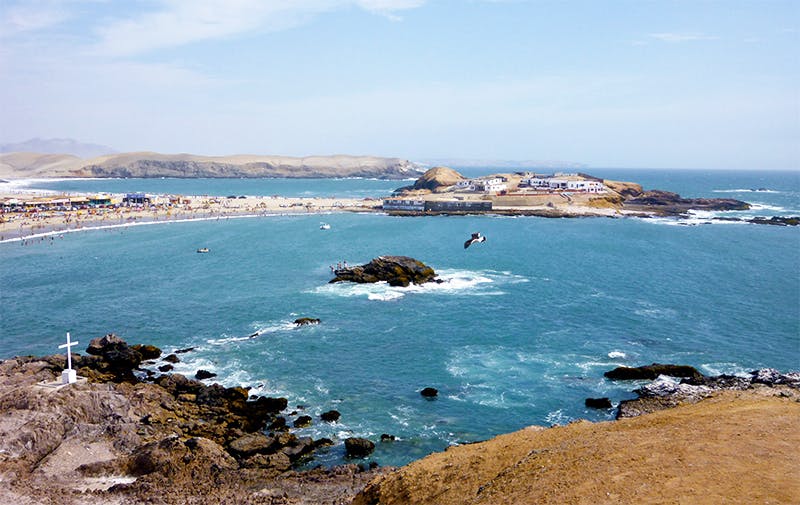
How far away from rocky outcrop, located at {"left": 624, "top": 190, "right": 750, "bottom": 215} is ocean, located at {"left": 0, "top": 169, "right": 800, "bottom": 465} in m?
38.5

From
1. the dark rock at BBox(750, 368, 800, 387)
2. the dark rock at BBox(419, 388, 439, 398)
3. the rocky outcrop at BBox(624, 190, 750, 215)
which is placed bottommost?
the dark rock at BBox(419, 388, 439, 398)

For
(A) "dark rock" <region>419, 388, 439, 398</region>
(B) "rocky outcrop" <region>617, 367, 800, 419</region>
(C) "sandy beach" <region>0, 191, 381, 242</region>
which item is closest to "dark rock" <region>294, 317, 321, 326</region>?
(A) "dark rock" <region>419, 388, 439, 398</region>

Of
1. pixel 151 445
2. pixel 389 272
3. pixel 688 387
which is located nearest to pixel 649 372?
pixel 688 387

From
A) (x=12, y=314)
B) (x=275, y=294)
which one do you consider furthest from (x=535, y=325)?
(x=12, y=314)

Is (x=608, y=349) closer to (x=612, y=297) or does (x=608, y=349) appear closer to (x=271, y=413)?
(x=612, y=297)

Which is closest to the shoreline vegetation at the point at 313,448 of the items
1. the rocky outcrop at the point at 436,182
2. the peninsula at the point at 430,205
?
the peninsula at the point at 430,205

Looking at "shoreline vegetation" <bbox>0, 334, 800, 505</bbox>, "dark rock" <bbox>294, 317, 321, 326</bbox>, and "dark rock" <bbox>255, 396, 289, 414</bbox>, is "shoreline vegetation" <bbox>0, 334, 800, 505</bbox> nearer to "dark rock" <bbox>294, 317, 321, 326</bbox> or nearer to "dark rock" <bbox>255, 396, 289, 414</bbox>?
"dark rock" <bbox>255, 396, 289, 414</bbox>

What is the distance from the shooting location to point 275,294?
175 feet

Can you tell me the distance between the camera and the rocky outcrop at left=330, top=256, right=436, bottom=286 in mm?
58000

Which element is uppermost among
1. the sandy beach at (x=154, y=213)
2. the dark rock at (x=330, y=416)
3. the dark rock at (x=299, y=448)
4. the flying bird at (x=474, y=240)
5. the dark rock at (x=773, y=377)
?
the sandy beach at (x=154, y=213)

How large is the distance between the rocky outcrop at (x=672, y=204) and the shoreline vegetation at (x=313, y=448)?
98110 millimetres

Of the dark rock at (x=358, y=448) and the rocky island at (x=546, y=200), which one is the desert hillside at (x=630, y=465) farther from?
the rocky island at (x=546, y=200)

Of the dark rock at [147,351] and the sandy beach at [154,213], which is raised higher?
the sandy beach at [154,213]

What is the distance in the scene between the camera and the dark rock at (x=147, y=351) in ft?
122
